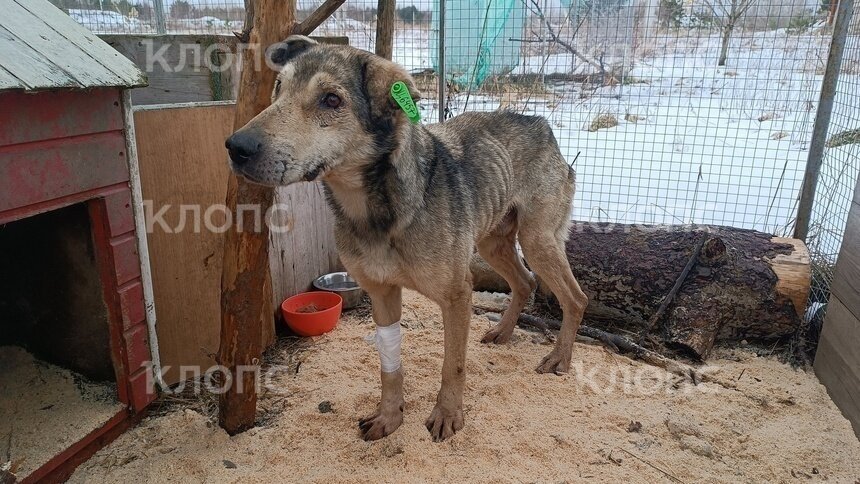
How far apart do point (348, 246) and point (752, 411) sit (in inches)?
109

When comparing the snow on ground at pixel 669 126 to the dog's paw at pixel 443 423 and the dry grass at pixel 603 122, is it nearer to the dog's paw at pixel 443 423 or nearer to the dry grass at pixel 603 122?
the dry grass at pixel 603 122

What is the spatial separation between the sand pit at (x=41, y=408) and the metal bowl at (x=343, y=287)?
1938 mm

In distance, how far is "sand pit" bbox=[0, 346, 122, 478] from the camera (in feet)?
8.82

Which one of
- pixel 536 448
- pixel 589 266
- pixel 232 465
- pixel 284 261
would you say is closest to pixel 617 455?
pixel 536 448

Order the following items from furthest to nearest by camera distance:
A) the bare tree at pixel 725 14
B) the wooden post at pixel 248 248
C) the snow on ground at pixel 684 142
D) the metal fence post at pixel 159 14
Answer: the bare tree at pixel 725 14 < the snow on ground at pixel 684 142 < the metal fence post at pixel 159 14 < the wooden post at pixel 248 248

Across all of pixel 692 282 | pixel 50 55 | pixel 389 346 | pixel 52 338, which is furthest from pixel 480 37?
pixel 52 338

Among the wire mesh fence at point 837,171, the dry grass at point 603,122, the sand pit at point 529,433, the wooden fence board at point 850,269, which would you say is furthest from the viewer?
the dry grass at point 603,122

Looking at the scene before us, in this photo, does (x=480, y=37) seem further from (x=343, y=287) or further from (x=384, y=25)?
(x=343, y=287)

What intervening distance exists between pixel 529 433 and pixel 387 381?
0.89 metres

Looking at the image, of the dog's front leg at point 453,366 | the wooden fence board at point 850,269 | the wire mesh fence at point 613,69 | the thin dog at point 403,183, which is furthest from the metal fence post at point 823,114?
the dog's front leg at point 453,366

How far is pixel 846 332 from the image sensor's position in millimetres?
3396

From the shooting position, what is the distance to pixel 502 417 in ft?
10.9

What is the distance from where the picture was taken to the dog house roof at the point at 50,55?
2182mm

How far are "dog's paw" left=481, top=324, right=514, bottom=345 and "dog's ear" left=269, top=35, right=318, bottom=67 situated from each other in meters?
2.67
